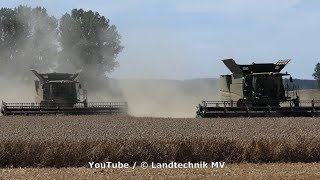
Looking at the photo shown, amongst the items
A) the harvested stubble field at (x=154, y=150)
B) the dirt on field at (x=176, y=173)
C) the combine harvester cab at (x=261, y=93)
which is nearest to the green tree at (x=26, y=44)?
the combine harvester cab at (x=261, y=93)

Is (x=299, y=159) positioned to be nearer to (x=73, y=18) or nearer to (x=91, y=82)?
(x=91, y=82)

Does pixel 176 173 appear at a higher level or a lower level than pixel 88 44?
lower

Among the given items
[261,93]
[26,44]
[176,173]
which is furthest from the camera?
[26,44]

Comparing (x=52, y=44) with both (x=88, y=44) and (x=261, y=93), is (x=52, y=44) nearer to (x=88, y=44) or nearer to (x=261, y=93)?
(x=88, y=44)

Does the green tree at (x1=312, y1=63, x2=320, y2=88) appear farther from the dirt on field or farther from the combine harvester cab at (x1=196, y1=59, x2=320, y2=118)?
the dirt on field

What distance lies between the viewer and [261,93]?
30.4 m

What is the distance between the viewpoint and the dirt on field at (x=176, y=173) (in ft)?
38.2

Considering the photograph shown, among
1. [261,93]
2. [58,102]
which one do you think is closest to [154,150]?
[261,93]

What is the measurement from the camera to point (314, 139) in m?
15.2

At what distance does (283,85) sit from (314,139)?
15.8m

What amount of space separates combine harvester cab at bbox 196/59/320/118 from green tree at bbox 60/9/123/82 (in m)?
38.3

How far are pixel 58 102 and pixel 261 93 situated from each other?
12045mm

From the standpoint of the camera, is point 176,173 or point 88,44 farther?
point 88,44

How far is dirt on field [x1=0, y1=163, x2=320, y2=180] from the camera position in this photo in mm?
11648
